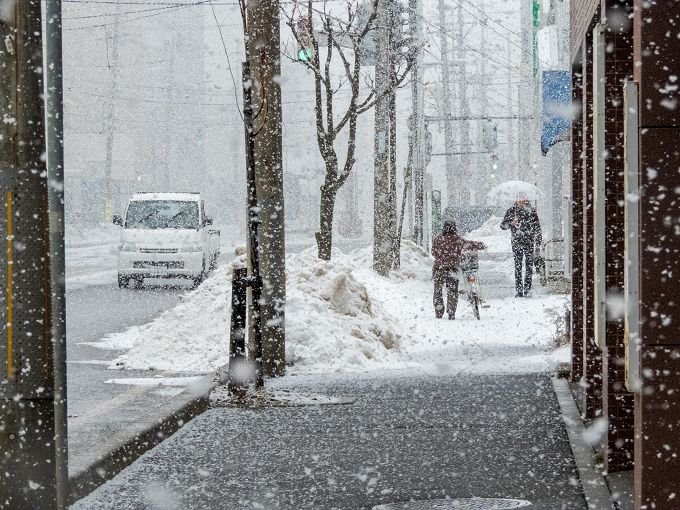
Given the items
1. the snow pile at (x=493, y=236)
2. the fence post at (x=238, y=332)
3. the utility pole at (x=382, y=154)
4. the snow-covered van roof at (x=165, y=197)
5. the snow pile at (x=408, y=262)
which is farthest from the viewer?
the snow pile at (x=493, y=236)

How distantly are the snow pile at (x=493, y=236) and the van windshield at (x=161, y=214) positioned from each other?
19.7 metres

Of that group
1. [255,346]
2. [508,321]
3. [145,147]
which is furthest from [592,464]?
[145,147]

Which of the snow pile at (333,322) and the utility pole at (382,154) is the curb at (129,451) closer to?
the snow pile at (333,322)

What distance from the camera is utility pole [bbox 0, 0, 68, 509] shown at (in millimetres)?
5414

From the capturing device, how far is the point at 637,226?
17.2 feet

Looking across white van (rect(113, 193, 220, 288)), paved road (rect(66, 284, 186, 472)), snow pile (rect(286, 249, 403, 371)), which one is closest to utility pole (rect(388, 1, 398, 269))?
white van (rect(113, 193, 220, 288))

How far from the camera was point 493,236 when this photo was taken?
186 ft

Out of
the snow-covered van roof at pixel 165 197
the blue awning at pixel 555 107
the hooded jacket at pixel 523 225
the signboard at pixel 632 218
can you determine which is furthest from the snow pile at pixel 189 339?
the snow-covered van roof at pixel 165 197

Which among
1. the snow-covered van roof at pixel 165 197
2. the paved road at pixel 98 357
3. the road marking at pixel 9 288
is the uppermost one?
the snow-covered van roof at pixel 165 197

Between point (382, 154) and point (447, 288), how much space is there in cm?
878

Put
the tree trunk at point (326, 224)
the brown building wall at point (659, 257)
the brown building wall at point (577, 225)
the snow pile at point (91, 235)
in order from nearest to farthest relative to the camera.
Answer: the brown building wall at point (659, 257), the brown building wall at point (577, 225), the tree trunk at point (326, 224), the snow pile at point (91, 235)

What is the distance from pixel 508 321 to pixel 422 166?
15.0m

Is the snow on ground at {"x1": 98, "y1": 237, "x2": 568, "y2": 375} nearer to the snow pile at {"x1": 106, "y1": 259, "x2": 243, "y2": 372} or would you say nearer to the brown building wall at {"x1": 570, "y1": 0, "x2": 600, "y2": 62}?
the snow pile at {"x1": 106, "y1": 259, "x2": 243, "y2": 372}

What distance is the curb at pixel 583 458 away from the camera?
6.57m
